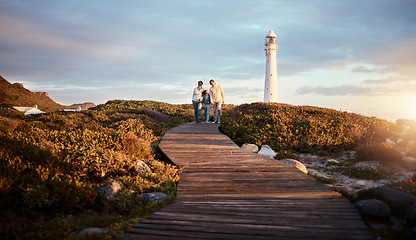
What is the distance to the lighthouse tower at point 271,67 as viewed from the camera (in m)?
35.7

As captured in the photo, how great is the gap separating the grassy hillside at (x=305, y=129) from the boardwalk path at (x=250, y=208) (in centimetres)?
557

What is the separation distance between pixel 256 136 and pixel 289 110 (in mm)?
5712

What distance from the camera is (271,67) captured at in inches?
1407

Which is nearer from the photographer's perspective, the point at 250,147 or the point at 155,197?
the point at 155,197

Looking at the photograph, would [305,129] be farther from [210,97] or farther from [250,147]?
[210,97]

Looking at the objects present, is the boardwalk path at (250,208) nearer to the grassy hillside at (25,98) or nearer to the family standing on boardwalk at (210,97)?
the family standing on boardwalk at (210,97)

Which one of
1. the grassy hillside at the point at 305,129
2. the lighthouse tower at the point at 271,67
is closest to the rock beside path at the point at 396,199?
the grassy hillside at the point at 305,129

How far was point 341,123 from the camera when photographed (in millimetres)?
16188

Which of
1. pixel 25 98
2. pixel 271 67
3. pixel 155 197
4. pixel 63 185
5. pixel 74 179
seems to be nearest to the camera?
pixel 63 185

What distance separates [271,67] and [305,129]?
22496 millimetres

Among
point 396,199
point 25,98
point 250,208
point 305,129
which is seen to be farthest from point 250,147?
point 25,98

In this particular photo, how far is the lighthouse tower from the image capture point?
117 ft

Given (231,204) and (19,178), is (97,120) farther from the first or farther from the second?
(231,204)

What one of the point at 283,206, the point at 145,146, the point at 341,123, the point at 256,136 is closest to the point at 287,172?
the point at 283,206
